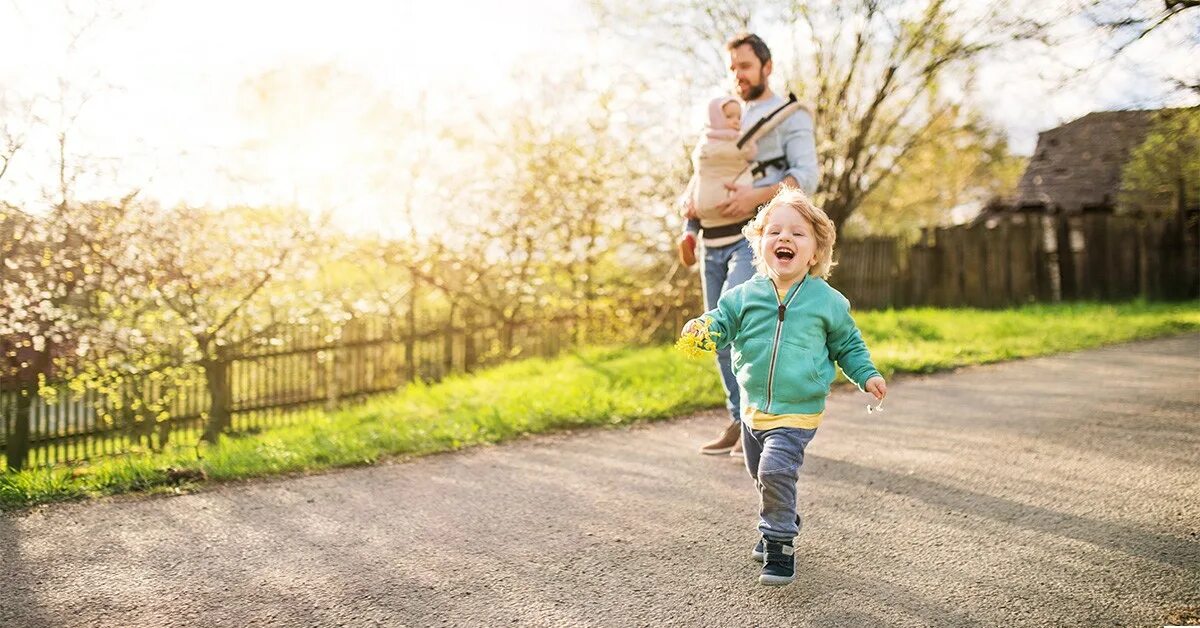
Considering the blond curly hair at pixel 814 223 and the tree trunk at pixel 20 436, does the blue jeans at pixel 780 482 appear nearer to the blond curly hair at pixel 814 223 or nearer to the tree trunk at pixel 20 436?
the blond curly hair at pixel 814 223

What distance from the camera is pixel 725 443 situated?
16.0ft

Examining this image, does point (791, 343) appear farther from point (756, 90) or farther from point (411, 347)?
point (411, 347)

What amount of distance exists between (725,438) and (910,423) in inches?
59.6

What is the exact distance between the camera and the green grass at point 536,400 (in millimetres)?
4543

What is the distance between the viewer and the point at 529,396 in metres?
6.93

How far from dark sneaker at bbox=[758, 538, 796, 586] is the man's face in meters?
2.60

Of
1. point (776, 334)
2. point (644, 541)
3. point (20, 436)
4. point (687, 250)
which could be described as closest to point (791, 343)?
point (776, 334)

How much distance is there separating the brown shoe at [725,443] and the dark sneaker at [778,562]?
1.96 metres

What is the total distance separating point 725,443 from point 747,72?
6.52 feet

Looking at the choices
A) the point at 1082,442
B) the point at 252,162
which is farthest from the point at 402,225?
the point at 1082,442

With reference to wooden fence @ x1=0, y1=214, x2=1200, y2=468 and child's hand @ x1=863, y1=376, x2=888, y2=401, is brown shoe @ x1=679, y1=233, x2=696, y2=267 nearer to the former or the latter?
child's hand @ x1=863, y1=376, x2=888, y2=401

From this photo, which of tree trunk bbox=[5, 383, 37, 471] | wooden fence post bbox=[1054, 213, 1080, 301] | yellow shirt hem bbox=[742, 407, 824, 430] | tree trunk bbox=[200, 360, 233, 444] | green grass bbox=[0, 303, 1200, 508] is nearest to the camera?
yellow shirt hem bbox=[742, 407, 824, 430]

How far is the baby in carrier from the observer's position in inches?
176

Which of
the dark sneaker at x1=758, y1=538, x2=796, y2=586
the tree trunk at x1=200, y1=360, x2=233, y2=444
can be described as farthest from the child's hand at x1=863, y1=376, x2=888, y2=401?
the tree trunk at x1=200, y1=360, x2=233, y2=444
